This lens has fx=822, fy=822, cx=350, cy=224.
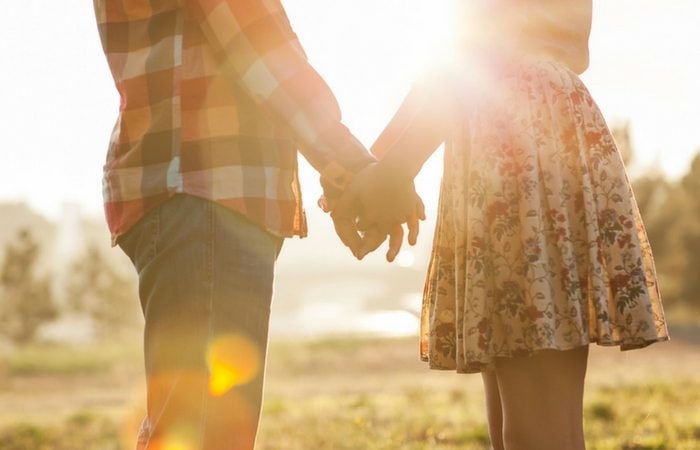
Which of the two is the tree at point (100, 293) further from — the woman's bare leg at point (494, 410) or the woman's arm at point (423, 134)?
the woman's arm at point (423, 134)

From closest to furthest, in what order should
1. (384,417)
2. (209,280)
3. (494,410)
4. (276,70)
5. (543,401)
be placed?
1. (209,280)
2. (276,70)
3. (543,401)
4. (494,410)
5. (384,417)

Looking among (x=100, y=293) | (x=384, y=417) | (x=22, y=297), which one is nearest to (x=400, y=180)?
(x=384, y=417)

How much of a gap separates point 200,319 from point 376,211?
578mm

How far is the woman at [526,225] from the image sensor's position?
7.13ft

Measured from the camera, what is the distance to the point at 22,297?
122 ft

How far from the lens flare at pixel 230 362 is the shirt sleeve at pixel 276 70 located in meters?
0.49

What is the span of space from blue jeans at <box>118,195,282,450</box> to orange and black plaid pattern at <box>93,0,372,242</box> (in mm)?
62

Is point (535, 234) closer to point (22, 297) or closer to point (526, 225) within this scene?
point (526, 225)

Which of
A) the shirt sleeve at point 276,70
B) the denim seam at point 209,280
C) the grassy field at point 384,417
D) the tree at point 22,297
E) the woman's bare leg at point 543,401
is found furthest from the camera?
the tree at point 22,297

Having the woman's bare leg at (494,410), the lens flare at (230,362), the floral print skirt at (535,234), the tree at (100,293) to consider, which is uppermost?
the tree at (100,293)

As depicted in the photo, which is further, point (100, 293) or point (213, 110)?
point (100, 293)

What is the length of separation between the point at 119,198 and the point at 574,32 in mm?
1411

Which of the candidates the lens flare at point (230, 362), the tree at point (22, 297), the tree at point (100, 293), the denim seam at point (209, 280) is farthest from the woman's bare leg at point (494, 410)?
the tree at point (100, 293)

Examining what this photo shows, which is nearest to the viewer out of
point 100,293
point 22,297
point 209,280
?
point 209,280
